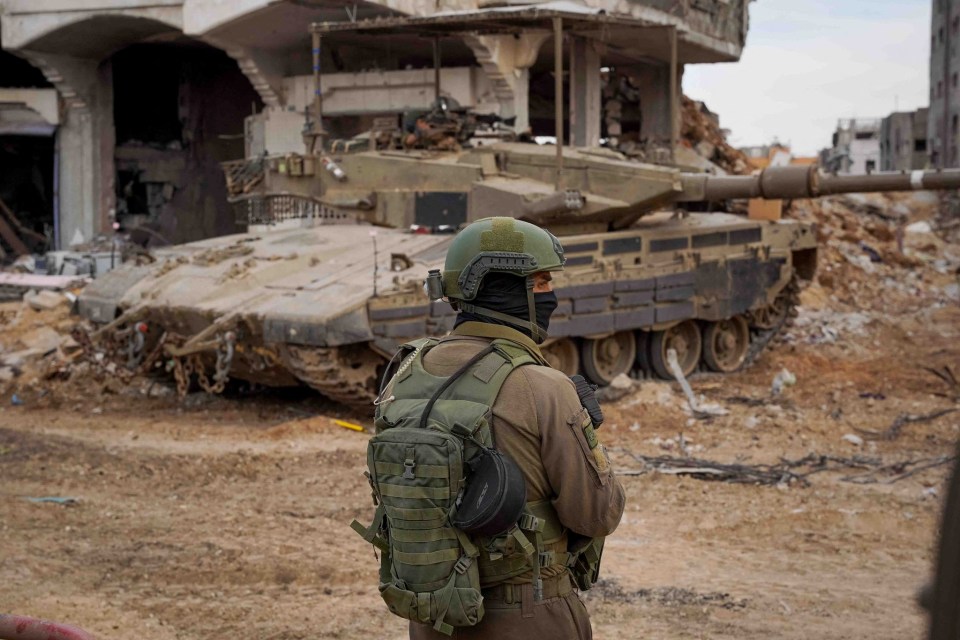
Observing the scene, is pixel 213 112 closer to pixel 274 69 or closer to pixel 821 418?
pixel 274 69

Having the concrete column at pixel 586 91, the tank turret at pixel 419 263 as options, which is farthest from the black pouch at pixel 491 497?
the concrete column at pixel 586 91

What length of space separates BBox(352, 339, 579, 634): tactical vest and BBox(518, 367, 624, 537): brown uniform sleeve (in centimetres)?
8

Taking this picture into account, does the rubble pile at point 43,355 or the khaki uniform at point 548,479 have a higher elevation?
the khaki uniform at point 548,479

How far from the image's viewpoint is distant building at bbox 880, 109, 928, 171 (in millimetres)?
38625

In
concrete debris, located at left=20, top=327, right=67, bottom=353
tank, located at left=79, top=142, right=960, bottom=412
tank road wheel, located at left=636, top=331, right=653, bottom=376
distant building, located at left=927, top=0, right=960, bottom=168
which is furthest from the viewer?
distant building, located at left=927, top=0, right=960, bottom=168

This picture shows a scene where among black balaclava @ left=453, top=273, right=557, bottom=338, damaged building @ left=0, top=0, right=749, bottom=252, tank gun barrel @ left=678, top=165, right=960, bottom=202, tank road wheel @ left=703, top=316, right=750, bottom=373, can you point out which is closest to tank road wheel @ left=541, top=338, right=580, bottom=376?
tank gun barrel @ left=678, top=165, right=960, bottom=202

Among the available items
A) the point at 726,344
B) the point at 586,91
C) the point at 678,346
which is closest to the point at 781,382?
the point at 678,346

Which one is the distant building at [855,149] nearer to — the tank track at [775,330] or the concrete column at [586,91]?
the concrete column at [586,91]

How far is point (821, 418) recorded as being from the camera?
33.7ft

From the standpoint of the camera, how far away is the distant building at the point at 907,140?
127ft

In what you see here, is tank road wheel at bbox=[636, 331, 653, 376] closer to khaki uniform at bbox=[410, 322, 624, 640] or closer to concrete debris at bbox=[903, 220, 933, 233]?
khaki uniform at bbox=[410, 322, 624, 640]

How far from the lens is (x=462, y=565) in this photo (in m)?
3.13

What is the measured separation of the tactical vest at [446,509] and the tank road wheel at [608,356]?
27.2 feet

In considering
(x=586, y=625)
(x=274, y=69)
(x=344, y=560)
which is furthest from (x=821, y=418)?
(x=274, y=69)
